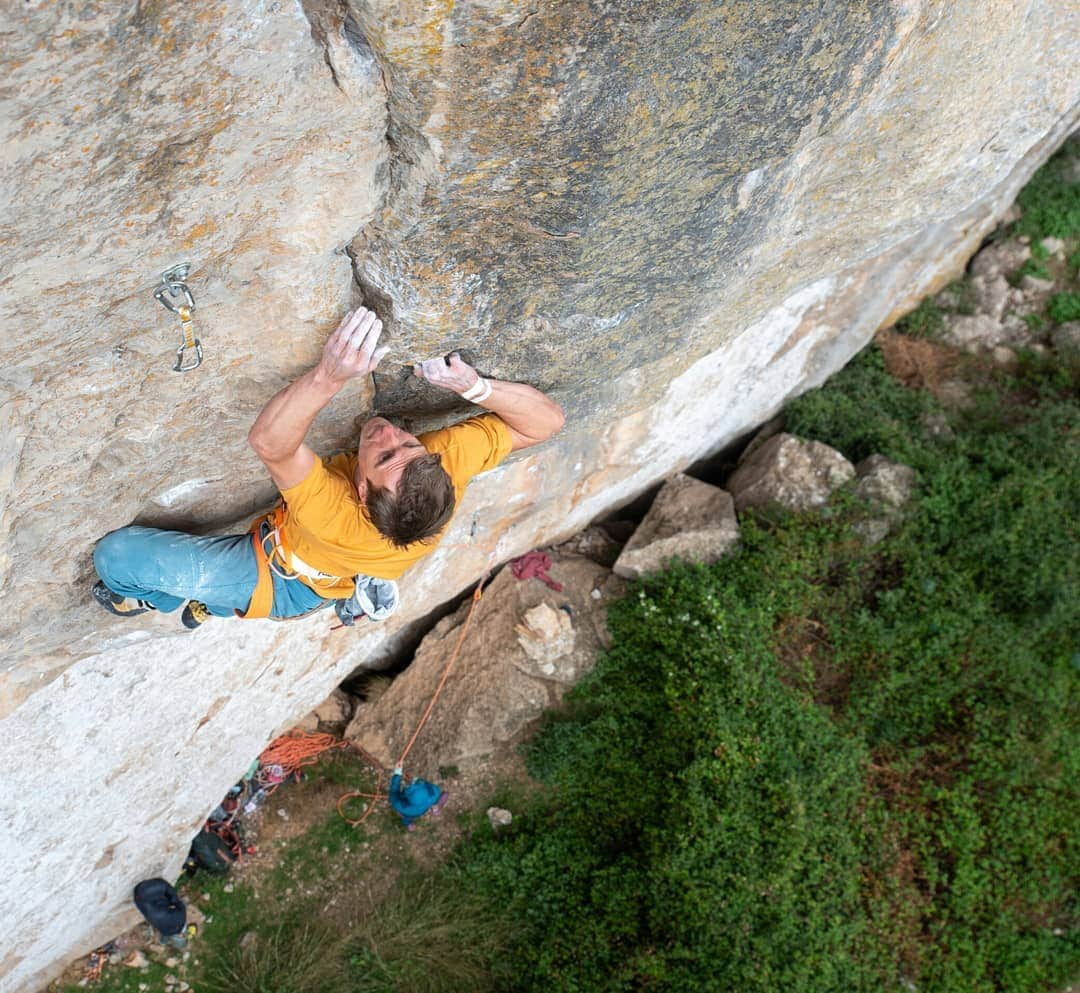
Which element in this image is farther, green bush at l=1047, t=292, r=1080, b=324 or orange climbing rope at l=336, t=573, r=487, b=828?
green bush at l=1047, t=292, r=1080, b=324

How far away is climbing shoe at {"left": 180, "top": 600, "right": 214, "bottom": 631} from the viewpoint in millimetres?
3418

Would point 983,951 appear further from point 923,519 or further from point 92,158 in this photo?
point 92,158

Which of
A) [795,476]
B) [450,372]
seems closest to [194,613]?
[450,372]

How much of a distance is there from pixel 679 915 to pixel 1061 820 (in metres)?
2.99

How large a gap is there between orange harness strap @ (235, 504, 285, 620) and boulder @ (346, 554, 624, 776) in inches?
105

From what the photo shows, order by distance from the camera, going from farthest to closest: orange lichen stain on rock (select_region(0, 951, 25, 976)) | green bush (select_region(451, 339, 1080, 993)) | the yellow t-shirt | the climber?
green bush (select_region(451, 339, 1080, 993))
orange lichen stain on rock (select_region(0, 951, 25, 976))
the yellow t-shirt
the climber

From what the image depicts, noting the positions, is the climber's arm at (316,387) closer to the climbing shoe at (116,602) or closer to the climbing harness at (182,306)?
the climbing harness at (182,306)

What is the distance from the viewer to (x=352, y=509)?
9.72ft

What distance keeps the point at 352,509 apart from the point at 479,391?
60 centimetres

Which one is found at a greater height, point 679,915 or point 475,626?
point 475,626

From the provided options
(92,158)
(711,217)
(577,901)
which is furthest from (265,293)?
(577,901)

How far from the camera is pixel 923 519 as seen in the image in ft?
21.2

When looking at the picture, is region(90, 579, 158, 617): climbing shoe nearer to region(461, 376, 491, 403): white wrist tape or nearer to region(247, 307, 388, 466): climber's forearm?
region(247, 307, 388, 466): climber's forearm

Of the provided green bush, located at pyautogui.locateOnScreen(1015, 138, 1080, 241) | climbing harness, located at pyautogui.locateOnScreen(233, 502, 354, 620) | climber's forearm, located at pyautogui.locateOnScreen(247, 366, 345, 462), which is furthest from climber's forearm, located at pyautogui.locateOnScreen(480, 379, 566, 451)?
green bush, located at pyautogui.locateOnScreen(1015, 138, 1080, 241)
